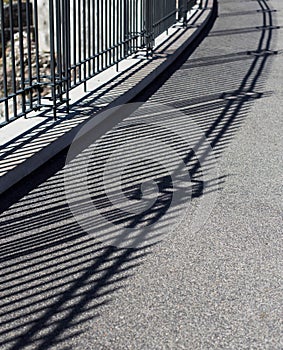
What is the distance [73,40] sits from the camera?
9156 mm

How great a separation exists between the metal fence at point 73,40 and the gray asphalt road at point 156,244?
0.88 m

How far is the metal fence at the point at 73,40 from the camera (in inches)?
286

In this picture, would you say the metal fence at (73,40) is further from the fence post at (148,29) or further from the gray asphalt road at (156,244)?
the gray asphalt road at (156,244)

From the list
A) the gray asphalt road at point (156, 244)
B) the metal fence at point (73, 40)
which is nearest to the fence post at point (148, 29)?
the metal fence at point (73, 40)

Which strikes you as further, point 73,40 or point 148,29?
point 148,29

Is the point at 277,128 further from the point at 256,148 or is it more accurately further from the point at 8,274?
the point at 8,274

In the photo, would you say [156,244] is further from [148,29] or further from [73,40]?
[148,29]

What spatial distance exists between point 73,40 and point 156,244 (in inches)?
181

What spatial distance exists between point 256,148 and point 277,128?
3.57 feet

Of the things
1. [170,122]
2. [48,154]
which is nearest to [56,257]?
[48,154]

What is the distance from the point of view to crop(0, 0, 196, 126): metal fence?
7.27 m

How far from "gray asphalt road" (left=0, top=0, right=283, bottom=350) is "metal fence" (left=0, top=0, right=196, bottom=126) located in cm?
88

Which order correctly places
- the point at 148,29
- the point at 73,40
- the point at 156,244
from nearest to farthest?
the point at 156,244 → the point at 73,40 → the point at 148,29

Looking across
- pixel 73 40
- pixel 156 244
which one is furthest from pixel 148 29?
pixel 156 244
